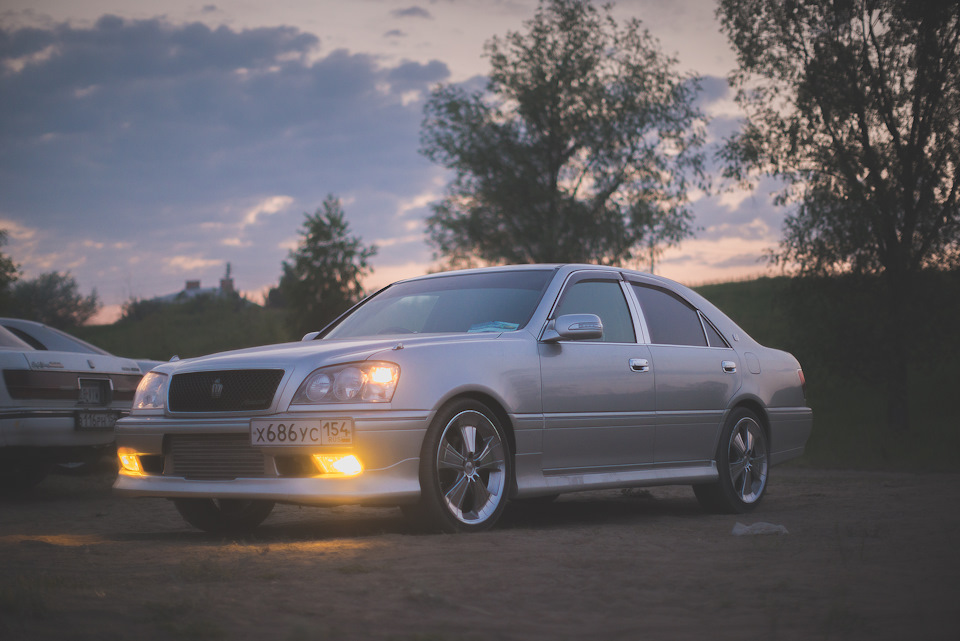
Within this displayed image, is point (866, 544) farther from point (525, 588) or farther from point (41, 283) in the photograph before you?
point (41, 283)

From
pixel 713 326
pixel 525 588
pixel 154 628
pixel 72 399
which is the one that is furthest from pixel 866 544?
pixel 72 399

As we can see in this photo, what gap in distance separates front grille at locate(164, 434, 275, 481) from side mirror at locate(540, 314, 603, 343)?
1845 mm

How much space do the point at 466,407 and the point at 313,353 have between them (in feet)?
2.90

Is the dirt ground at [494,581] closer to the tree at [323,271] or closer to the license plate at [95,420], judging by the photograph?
the license plate at [95,420]

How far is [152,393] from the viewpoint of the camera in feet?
19.6

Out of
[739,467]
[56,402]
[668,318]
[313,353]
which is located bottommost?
[739,467]

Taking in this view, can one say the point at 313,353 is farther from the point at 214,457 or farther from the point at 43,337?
the point at 43,337

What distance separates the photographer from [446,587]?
3.88 m

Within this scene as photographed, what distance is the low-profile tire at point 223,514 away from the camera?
6203mm

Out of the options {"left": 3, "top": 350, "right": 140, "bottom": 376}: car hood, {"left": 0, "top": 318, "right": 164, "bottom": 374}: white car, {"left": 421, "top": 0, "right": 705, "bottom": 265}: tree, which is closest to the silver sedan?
{"left": 3, "top": 350, "right": 140, "bottom": 376}: car hood

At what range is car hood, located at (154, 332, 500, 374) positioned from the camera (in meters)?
5.32

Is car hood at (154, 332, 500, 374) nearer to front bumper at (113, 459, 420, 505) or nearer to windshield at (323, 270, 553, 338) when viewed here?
windshield at (323, 270, 553, 338)

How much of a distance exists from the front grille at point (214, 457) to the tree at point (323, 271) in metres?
40.7

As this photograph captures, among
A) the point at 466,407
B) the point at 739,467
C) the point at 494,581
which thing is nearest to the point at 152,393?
the point at 466,407
